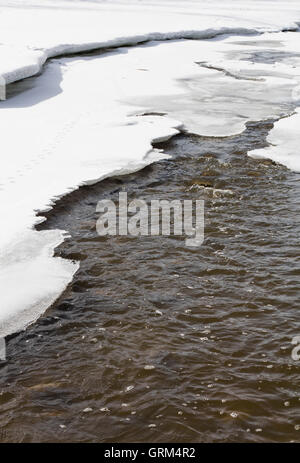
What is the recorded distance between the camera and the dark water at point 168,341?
286 cm

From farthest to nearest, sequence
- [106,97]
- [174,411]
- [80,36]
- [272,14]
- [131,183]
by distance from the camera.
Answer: [272,14], [80,36], [106,97], [131,183], [174,411]

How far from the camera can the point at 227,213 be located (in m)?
5.38

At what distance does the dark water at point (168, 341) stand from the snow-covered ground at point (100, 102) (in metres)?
0.30

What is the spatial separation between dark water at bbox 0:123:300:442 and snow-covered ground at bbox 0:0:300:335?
0.30m

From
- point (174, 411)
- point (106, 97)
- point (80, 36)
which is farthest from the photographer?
point (80, 36)

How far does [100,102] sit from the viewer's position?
9.27m

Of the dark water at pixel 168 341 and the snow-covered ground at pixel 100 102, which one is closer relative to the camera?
the dark water at pixel 168 341

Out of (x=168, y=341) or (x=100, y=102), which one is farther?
(x=100, y=102)

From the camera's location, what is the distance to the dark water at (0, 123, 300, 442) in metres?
2.86

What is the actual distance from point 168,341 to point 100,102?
6.46 m
